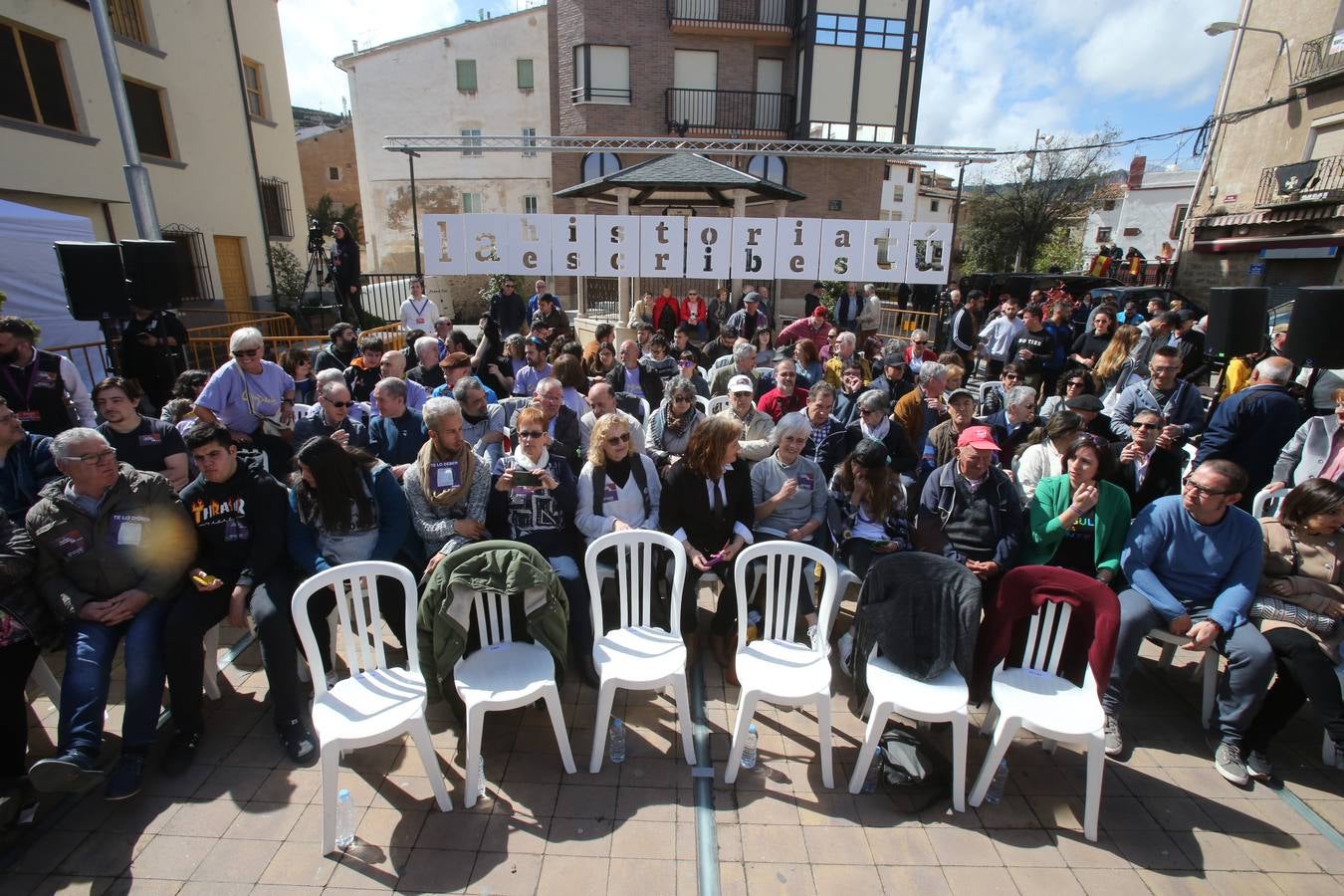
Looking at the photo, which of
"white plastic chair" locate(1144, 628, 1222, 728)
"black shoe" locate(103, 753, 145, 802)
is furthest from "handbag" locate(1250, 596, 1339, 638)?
"black shoe" locate(103, 753, 145, 802)

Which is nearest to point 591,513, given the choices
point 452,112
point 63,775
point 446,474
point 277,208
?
point 446,474

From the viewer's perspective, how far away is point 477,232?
8625mm

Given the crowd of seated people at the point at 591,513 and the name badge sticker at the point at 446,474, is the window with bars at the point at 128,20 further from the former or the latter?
the name badge sticker at the point at 446,474

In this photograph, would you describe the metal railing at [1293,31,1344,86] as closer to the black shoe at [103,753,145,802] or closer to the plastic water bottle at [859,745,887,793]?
the plastic water bottle at [859,745,887,793]

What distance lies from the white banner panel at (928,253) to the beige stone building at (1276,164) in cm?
873

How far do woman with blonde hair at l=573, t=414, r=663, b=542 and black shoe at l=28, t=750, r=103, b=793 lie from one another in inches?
95.1

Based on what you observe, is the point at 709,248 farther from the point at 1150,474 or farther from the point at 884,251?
the point at 1150,474

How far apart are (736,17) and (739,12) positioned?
0.19m

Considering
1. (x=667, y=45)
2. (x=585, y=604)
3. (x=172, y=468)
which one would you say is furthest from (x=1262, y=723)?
(x=667, y=45)

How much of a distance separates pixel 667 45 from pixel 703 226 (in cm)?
1363

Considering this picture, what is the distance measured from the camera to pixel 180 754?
304 centimetres

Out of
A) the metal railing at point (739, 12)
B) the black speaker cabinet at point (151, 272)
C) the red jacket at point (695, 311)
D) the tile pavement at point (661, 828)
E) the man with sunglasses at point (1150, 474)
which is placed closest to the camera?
the tile pavement at point (661, 828)

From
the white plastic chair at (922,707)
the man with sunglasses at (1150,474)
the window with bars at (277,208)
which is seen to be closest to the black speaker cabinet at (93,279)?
the white plastic chair at (922,707)

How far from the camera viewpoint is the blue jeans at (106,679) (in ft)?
9.33
